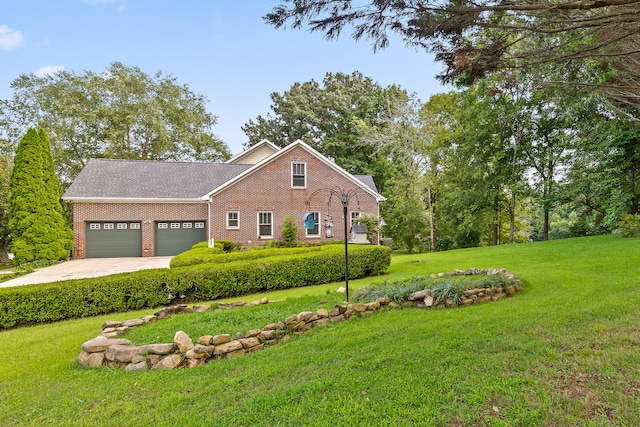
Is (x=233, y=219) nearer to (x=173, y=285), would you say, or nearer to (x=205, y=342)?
(x=173, y=285)

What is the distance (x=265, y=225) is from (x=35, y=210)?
10960 mm

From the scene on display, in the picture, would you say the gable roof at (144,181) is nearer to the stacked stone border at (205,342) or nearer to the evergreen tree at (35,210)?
the evergreen tree at (35,210)

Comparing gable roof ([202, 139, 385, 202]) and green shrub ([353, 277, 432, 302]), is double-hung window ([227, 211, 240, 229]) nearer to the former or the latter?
gable roof ([202, 139, 385, 202])

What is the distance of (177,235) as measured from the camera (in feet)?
59.1

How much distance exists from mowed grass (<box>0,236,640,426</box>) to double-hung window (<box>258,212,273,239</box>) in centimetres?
1247

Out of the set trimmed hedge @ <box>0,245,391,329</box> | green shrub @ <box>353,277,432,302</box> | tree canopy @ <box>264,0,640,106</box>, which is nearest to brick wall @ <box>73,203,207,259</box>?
trimmed hedge @ <box>0,245,391,329</box>

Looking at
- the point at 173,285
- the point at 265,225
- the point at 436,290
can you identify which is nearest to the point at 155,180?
the point at 265,225

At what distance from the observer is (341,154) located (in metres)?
29.7

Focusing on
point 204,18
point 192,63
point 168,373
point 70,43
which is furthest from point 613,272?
point 70,43

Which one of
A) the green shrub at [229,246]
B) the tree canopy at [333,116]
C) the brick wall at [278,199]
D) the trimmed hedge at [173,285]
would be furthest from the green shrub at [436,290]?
the tree canopy at [333,116]

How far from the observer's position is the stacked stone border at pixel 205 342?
370cm

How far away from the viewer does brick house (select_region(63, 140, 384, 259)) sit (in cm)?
1670

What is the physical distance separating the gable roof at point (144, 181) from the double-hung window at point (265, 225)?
11.4ft

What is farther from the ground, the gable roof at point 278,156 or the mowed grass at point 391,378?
the gable roof at point 278,156
